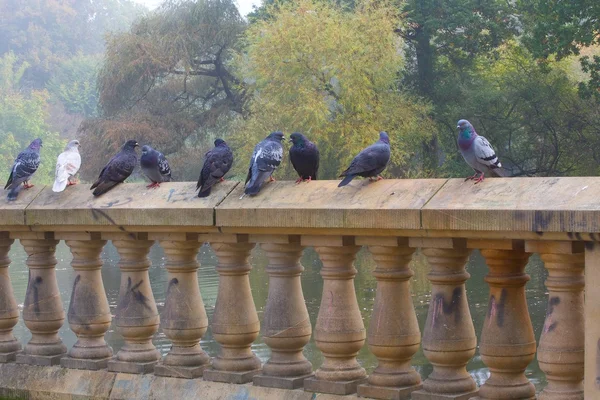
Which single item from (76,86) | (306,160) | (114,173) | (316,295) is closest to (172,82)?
(316,295)

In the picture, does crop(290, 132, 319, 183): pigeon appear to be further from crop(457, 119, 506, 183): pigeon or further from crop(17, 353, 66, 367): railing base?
crop(17, 353, 66, 367): railing base

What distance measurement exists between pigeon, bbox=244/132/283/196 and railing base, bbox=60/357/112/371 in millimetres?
1219

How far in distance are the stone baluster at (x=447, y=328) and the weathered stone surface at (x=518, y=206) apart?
8.3 inches

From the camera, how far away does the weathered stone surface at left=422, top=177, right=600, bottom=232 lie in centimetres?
347

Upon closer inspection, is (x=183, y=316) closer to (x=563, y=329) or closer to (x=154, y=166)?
(x=154, y=166)

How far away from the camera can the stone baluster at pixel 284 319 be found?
15.0 ft

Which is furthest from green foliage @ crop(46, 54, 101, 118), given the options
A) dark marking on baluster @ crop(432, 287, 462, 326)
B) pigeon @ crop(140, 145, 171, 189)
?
dark marking on baluster @ crop(432, 287, 462, 326)

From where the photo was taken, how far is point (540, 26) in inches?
1407

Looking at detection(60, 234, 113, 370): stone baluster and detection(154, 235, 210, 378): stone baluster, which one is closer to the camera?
detection(154, 235, 210, 378): stone baluster

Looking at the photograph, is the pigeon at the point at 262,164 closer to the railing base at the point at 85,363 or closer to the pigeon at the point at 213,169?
the pigeon at the point at 213,169

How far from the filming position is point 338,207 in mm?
4223

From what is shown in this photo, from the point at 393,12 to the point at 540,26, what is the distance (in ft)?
22.5

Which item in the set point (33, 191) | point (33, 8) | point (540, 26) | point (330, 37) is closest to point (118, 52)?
point (330, 37)

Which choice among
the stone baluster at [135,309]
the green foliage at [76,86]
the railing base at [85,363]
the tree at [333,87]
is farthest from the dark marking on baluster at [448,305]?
the green foliage at [76,86]
